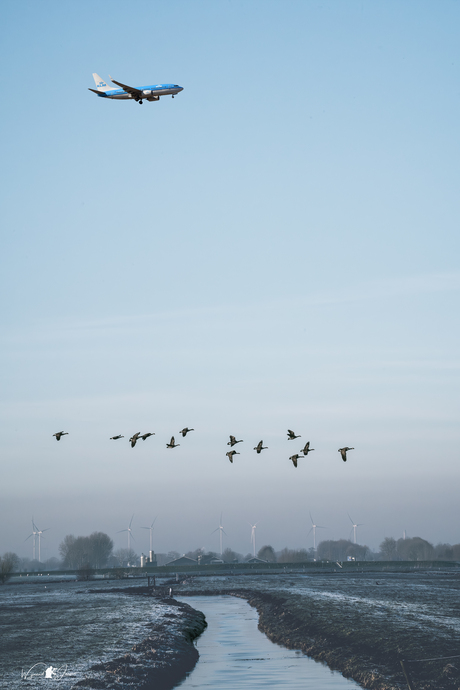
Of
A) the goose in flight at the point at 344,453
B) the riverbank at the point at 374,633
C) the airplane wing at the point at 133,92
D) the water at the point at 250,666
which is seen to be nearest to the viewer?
the goose in flight at the point at 344,453

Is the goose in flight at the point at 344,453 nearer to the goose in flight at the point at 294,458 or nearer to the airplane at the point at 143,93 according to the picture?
the goose in flight at the point at 294,458

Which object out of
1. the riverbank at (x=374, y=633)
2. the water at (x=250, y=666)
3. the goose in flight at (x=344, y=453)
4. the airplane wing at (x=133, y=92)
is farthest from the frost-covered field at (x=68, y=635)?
the airplane wing at (x=133, y=92)

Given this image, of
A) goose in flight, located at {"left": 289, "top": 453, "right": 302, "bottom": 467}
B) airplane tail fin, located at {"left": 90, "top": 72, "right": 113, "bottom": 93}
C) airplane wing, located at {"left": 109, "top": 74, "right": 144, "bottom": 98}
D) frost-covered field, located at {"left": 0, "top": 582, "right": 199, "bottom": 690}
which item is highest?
airplane tail fin, located at {"left": 90, "top": 72, "right": 113, "bottom": 93}

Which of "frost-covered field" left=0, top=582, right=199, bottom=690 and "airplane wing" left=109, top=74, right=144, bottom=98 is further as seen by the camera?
"airplane wing" left=109, top=74, right=144, bottom=98

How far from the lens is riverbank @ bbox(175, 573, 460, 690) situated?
56.3 metres

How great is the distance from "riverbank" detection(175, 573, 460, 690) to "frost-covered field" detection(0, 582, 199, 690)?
16994mm

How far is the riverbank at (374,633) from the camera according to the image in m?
56.3

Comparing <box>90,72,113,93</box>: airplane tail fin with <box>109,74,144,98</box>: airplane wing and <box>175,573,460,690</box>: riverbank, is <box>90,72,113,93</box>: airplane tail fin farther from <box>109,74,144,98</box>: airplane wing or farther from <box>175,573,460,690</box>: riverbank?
<box>175,573,460,690</box>: riverbank

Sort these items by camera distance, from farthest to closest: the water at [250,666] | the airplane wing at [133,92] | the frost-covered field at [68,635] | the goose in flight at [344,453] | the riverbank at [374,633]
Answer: the airplane wing at [133,92]
the frost-covered field at [68,635]
the water at [250,666]
the riverbank at [374,633]
the goose in flight at [344,453]

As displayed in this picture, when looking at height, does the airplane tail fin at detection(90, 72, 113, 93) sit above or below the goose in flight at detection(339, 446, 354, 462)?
above

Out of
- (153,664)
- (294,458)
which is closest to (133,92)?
(294,458)

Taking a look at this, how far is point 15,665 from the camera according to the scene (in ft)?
206

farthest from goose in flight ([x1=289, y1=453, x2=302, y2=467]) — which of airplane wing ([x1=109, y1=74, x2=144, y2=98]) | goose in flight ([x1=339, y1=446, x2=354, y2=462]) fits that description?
airplane wing ([x1=109, y1=74, x2=144, y2=98])

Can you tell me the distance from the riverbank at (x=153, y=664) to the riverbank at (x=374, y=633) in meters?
12.0
